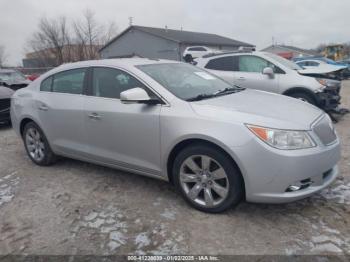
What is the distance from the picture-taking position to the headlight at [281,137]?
277 cm

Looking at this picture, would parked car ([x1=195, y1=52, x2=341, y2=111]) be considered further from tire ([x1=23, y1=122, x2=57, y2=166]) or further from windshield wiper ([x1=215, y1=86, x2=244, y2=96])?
tire ([x1=23, y1=122, x2=57, y2=166])

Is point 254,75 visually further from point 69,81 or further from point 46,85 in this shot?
point 46,85

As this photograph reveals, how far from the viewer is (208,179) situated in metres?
3.11

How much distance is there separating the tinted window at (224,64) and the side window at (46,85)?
14.6ft

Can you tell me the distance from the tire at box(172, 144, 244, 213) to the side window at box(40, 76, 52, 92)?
2408 millimetres

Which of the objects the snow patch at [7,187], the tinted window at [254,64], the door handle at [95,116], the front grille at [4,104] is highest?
the tinted window at [254,64]

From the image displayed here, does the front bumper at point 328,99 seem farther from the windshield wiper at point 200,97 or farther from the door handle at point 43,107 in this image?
the door handle at point 43,107

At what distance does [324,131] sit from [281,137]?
600 mm

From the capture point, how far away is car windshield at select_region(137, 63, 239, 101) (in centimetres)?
350

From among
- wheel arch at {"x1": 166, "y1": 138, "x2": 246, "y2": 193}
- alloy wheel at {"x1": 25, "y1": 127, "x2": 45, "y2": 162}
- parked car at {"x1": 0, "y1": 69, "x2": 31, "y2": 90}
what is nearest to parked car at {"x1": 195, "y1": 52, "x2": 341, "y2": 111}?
wheel arch at {"x1": 166, "y1": 138, "x2": 246, "y2": 193}

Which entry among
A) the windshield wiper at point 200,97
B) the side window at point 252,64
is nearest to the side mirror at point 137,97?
the windshield wiper at point 200,97

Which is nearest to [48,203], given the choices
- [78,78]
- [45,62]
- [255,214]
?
[78,78]

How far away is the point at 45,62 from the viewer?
141 feet

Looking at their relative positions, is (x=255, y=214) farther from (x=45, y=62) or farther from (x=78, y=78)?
(x=45, y=62)
